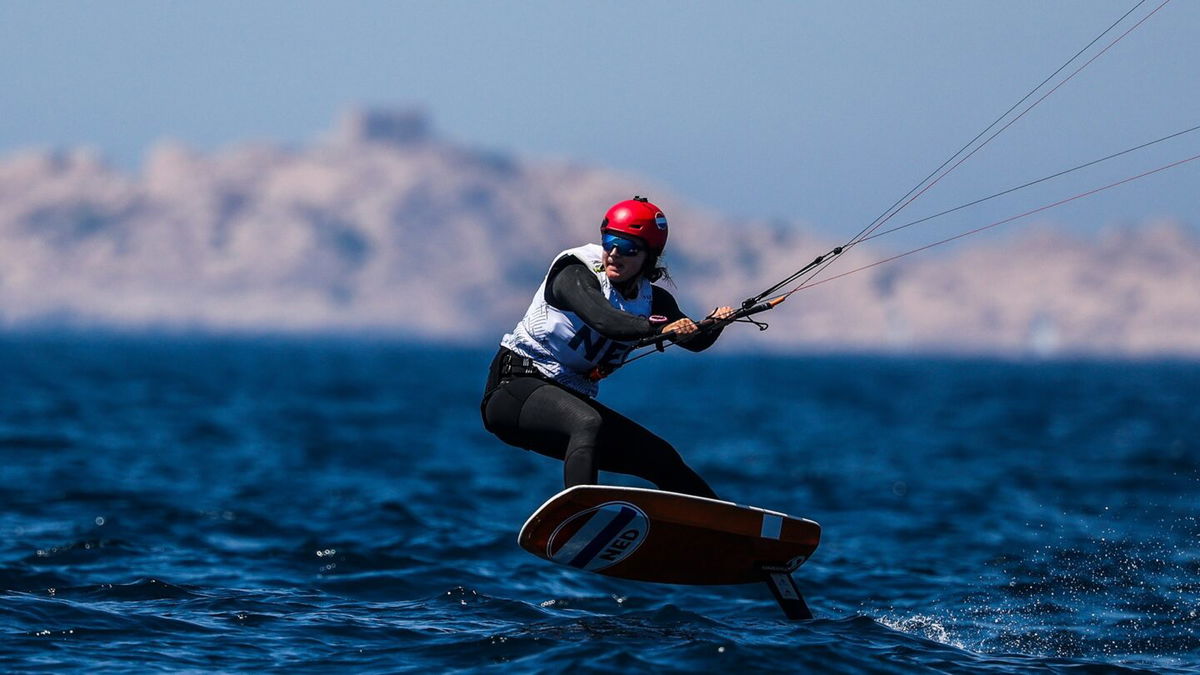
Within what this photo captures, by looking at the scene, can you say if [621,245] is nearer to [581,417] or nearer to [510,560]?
[581,417]

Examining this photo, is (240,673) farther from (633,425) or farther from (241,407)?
(241,407)

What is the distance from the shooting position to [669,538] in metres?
9.77

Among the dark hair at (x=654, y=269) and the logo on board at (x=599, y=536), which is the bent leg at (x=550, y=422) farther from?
the dark hair at (x=654, y=269)

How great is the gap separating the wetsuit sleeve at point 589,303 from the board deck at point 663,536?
1018 mm

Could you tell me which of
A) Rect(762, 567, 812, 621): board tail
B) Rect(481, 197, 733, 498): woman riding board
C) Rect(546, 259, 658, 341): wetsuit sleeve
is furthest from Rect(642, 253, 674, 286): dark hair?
Rect(762, 567, 812, 621): board tail

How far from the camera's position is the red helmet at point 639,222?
369 inches

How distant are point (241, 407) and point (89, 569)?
31688 mm

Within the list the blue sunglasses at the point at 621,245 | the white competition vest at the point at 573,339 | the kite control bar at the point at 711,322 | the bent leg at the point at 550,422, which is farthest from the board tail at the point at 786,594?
the blue sunglasses at the point at 621,245

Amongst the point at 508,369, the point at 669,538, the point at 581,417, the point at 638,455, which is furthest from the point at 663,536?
the point at 508,369

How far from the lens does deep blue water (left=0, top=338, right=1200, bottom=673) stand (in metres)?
9.41

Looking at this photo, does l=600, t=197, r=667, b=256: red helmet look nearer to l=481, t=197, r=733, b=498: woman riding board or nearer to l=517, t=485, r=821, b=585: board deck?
l=481, t=197, r=733, b=498: woman riding board

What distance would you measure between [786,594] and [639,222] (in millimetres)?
2861

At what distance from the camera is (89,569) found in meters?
12.2

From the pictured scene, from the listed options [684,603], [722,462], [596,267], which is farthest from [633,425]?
[722,462]
